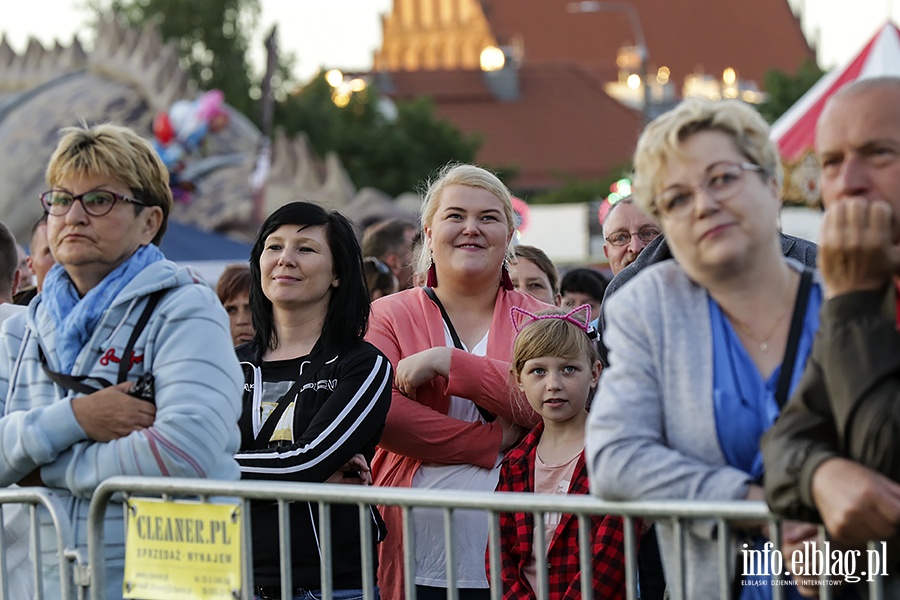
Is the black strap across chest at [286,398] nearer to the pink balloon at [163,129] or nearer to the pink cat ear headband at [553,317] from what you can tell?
the pink cat ear headband at [553,317]

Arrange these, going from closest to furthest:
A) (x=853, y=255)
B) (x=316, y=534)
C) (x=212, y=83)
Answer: (x=853, y=255) → (x=316, y=534) → (x=212, y=83)

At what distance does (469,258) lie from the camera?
16.7 feet

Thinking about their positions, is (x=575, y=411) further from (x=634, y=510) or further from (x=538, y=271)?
(x=538, y=271)

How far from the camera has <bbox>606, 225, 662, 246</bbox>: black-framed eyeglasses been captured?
5684 millimetres

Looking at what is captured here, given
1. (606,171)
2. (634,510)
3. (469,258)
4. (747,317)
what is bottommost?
(634,510)

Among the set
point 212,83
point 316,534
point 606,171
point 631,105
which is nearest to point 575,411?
point 316,534

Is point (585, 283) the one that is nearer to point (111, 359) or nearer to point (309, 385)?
point (309, 385)

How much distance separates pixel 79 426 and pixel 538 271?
356cm

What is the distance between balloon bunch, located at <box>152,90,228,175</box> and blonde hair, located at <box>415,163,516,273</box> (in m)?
27.2

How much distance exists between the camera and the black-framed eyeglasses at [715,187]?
9.51 feet

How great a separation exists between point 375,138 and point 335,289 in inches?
2417

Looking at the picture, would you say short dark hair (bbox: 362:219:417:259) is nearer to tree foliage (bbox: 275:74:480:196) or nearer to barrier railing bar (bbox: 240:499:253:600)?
barrier railing bar (bbox: 240:499:253:600)

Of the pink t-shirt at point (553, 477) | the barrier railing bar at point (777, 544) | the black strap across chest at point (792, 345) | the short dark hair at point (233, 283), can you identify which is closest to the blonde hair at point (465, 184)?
the pink t-shirt at point (553, 477)

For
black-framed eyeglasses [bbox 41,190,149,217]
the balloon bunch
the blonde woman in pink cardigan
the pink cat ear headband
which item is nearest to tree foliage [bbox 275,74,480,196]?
the balloon bunch
